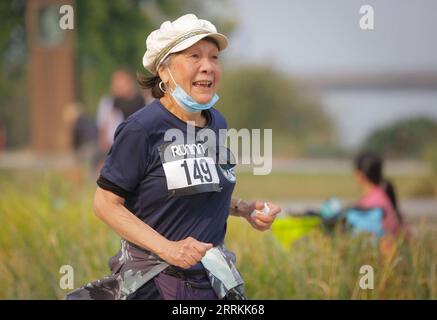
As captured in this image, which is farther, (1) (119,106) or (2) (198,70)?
(1) (119,106)

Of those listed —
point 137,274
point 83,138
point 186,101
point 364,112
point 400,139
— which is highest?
point 364,112

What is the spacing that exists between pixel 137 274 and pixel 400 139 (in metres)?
17.7

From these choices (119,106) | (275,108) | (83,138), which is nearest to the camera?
(119,106)

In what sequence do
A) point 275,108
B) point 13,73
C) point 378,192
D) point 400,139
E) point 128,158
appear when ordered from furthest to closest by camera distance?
point 13,73 < point 275,108 < point 400,139 < point 378,192 < point 128,158

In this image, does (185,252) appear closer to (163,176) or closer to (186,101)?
(163,176)

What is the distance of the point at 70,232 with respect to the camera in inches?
266

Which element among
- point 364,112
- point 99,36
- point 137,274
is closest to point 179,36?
point 137,274

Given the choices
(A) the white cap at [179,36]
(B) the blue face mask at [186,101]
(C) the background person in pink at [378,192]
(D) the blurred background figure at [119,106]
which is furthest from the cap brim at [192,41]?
(D) the blurred background figure at [119,106]

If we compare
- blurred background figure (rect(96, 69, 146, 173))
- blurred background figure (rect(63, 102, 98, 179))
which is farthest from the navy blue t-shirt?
blurred background figure (rect(63, 102, 98, 179))

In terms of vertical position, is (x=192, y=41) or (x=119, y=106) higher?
(x=119, y=106)

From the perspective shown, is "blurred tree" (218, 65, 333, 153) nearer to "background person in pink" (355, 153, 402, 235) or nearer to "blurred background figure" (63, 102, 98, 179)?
"blurred background figure" (63, 102, 98, 179)

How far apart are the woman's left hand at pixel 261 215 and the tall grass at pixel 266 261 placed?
167 centimetres

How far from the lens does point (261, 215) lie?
12.8ft
